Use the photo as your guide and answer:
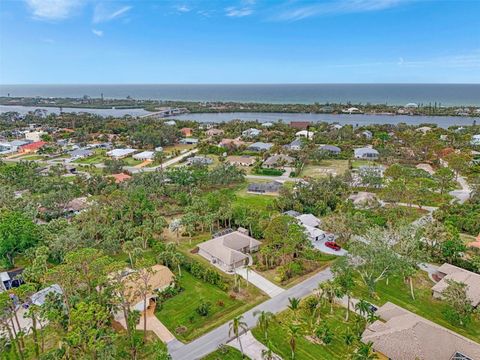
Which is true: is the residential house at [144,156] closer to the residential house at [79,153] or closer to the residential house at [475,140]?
the residential house at [79,153]

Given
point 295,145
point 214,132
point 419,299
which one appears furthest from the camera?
point 214,132

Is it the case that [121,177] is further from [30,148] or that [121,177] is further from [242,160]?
[30,148]

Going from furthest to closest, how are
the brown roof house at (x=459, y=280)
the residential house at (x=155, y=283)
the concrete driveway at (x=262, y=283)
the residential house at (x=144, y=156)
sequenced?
the residential house at (x=144, y=156) < the concrete driveway at (x=262, y=283) < the residential house at (x=155, y=283) < the brown roof house at (x=459, y=280)

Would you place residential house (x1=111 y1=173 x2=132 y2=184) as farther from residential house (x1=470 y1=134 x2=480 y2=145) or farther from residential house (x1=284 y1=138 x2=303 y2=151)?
residential house (x1=470 y1=134 x2=480 y2=145)

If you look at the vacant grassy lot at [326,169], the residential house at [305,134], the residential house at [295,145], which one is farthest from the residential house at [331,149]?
the residential house at [305,134]

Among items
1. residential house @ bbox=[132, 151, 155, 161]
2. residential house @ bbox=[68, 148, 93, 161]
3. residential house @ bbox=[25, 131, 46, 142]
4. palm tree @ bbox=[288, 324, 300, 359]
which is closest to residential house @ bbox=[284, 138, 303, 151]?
residential house @ bbox=[132, 151, 155, 161]

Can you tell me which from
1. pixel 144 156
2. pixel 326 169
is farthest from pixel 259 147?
pixel 144 156
